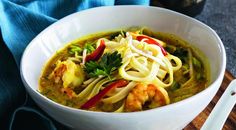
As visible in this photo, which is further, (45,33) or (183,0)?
(183,0)

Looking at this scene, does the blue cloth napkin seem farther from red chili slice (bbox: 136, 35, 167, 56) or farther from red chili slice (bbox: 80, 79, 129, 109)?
red chili slice (bbox: 136, 35, 167, 56)

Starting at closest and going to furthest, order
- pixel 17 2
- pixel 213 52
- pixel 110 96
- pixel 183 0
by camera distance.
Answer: pixel 110 96 → pixel 213 52 → pixel 17 2 → pixel 183 0

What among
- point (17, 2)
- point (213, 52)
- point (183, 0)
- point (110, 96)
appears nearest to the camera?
point (110, 96)

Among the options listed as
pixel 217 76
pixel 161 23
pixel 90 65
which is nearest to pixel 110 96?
pixel 90 65

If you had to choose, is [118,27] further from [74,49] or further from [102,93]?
[102,93]

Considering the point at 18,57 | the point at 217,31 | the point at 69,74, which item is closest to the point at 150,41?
the point at 69,74

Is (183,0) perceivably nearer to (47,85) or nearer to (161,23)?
(161,23)
